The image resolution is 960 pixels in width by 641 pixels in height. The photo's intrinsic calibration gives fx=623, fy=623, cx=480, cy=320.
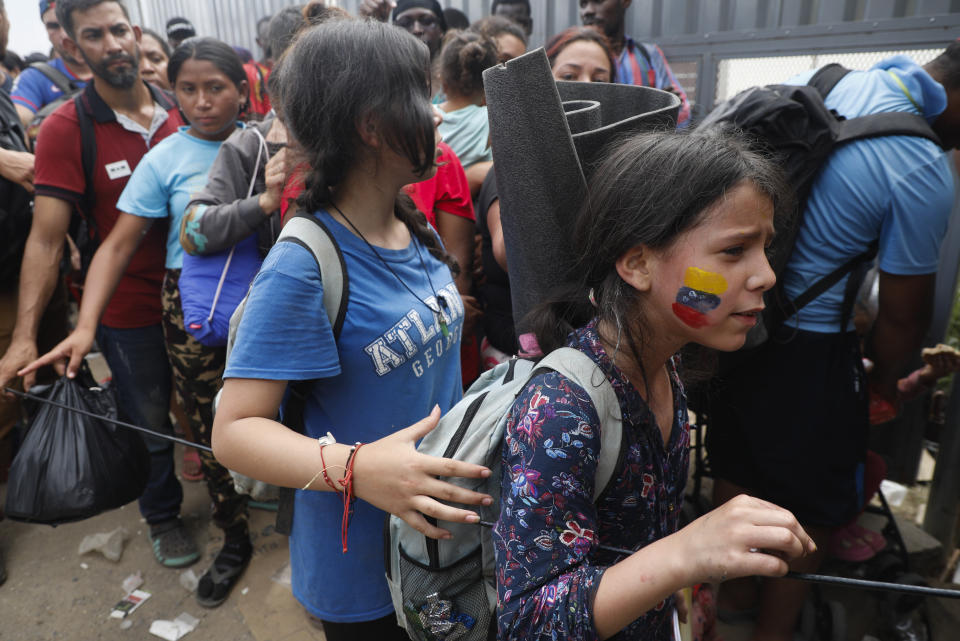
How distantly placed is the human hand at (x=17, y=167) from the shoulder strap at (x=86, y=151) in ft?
1.30

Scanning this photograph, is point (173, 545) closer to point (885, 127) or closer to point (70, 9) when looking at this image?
point (70, 9)

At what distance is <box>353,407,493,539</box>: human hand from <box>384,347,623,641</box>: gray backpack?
8 centimetres

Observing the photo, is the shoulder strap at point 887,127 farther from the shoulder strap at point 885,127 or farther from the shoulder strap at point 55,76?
the shoulder strap at point 55,76

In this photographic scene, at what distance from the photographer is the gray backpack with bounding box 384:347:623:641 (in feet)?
3.43

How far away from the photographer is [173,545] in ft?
9.97

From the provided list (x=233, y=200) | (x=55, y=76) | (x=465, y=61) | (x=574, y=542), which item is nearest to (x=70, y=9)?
(x=233, y=200)

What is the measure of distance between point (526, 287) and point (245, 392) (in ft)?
1.87

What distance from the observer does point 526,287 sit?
48.9 inches

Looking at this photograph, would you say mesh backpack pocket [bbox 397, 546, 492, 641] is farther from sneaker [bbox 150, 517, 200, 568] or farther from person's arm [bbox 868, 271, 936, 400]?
sneaker [bbox 150, 517, 200, 568]

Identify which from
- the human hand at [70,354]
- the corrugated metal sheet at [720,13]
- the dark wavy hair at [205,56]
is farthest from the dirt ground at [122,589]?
the corrugated metal sheet at [720,13]

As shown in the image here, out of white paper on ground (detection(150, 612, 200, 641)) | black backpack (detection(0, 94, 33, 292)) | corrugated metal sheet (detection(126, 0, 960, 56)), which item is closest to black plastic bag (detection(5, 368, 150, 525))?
white paper on ground (detection(150, 612, 200, 641))

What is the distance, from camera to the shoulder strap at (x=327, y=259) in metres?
1.22

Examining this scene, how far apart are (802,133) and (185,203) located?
2.21 m

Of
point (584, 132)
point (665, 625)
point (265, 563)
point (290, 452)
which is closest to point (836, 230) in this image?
point (584, 132)
